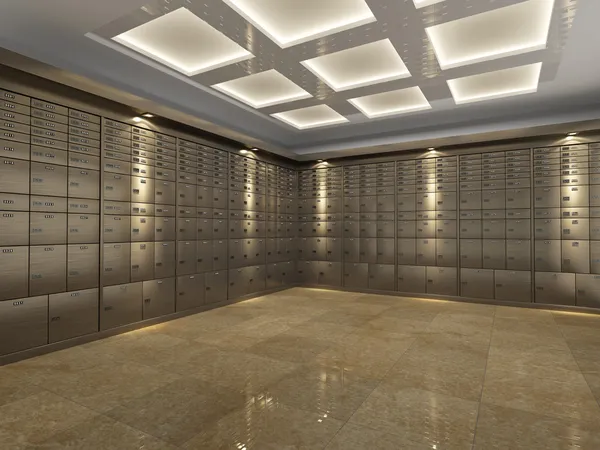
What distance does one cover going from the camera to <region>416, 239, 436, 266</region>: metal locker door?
6402 mm

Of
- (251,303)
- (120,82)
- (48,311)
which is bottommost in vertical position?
(251,303)

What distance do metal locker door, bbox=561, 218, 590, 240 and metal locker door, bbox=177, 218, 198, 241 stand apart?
18.8 feet

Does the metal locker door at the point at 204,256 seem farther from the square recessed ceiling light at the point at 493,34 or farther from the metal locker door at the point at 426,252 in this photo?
the square recessed ceiling light at the point at 493,34

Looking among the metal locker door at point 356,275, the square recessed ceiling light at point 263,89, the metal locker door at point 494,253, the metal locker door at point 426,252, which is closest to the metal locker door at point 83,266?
the square recessed ceiling light at point 263,89

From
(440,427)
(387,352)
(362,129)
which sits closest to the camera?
(440,427)

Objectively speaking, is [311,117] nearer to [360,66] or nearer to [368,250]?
[360,66]

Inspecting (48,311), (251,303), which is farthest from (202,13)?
(251,303)

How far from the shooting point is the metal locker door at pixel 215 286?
214 inches

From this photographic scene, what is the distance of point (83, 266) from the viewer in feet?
12.5

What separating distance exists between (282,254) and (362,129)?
3.03m

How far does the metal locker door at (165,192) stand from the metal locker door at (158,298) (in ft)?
3.57

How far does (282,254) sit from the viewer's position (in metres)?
7.33

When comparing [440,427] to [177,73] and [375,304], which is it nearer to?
[375,304]

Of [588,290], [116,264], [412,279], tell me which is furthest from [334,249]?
[116,264]
